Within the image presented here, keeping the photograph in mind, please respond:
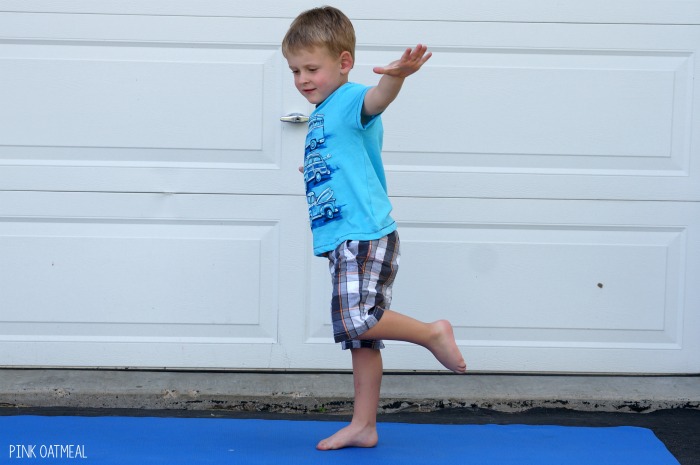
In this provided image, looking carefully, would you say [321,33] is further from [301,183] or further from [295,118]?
[301,183]

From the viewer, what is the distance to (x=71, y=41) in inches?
143

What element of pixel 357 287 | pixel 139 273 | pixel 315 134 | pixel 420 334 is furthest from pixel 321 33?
pixel 139 273

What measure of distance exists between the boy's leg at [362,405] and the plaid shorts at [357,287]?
6cm

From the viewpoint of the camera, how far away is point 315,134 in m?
2.78

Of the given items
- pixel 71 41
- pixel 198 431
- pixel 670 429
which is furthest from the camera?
pixel 71 41

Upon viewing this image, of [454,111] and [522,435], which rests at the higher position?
[454,111]

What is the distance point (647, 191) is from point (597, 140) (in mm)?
276

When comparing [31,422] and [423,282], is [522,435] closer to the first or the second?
[423,282]

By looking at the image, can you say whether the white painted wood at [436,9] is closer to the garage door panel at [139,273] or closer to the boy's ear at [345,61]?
the garage door panel at [139,273]

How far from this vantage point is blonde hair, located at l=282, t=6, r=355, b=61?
269 cm

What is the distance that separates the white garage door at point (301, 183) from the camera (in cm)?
364

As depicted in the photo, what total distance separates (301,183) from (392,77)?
1259mm

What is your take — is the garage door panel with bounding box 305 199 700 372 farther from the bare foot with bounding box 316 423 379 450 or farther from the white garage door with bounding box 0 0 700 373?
the bare foot with bounding box 316 423 379 450

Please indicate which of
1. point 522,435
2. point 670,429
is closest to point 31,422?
point 522,435
